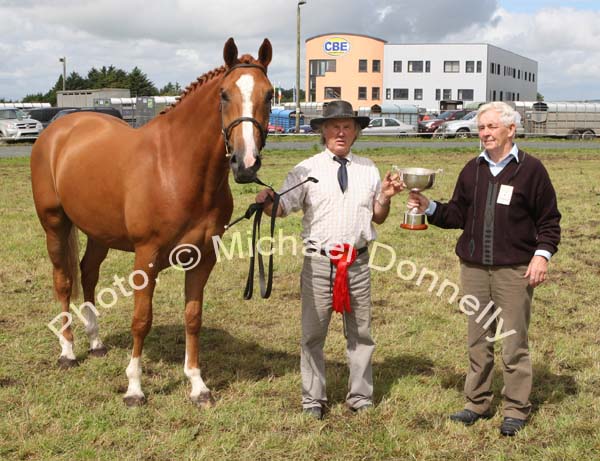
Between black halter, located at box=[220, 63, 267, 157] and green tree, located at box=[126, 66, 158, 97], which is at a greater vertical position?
green tree, located at box=[126, 66, 158, 97]

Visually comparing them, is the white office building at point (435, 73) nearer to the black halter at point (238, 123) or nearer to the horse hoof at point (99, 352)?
the horse hoof at point (99, 352)

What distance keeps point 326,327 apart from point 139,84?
101m

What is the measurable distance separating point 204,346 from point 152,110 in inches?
1305

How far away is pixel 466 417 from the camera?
A: 4.29 meters

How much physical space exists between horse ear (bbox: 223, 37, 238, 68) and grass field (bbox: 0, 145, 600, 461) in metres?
2.33

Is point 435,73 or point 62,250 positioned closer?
point 62,250

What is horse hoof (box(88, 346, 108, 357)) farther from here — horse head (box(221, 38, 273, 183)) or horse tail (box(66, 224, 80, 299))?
horse head (box(221, 38, 273, 183))

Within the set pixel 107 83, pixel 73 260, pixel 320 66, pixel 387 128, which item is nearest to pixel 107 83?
pixel 107 83

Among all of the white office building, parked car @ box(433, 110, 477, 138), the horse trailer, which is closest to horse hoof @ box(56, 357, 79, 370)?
parked car @ box(433, 110, 477, 138)

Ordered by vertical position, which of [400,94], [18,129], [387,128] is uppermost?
[400,94]

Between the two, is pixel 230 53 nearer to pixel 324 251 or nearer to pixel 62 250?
pixel 324 251

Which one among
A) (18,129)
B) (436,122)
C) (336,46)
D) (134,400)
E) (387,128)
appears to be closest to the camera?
(134,400)

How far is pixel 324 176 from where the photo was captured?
418 cm

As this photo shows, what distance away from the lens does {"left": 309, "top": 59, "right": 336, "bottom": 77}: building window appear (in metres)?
76.1
